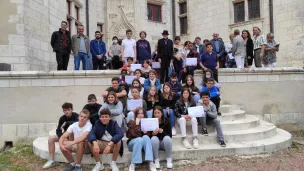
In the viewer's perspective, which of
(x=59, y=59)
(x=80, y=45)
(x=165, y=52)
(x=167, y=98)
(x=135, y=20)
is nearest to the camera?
(x=167, y=98)

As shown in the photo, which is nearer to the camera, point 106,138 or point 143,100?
point 106,138

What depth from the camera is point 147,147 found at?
5426 millimetres

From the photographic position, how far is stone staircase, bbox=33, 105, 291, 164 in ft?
19.4

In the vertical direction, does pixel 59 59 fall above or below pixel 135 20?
below

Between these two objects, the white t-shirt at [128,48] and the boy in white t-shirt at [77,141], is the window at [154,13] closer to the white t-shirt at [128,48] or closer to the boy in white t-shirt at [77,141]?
the white t-shirt at [128,48]

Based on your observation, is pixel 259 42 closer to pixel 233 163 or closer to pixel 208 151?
pixel 208 151

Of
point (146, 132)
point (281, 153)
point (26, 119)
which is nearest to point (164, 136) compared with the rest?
point (146, 132)

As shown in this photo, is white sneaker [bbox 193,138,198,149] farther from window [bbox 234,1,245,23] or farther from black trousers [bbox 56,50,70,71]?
window [bbox 234,1,245,23]

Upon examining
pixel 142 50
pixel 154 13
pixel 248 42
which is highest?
pixel 154 13

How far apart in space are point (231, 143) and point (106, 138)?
267 centimetres

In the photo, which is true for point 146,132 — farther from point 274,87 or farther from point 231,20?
point 231,20

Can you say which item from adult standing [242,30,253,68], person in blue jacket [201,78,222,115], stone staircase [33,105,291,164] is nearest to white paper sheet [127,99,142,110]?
stone staircase [33,105,291,164]

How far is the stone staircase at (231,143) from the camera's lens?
5910 mm

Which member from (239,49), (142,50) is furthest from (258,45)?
(142,50)
